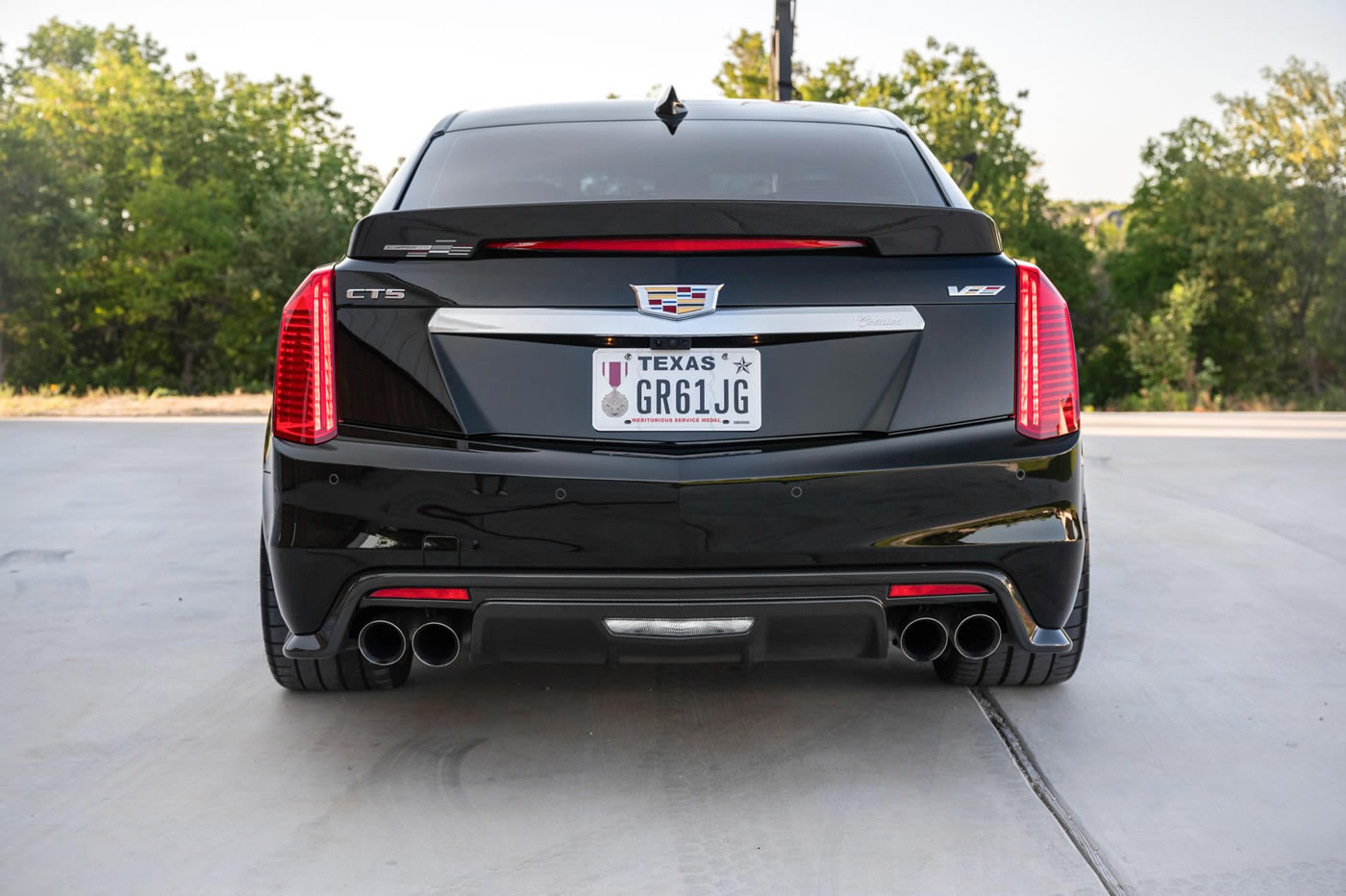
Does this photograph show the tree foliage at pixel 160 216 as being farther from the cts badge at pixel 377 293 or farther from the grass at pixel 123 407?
the cts badge at pixel 377 293

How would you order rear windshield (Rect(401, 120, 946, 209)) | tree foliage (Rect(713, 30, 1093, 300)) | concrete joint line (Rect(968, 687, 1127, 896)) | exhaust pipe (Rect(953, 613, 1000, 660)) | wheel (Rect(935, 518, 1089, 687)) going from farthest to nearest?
tree foliage (Rect(713, 30, 1093, 300)) → wheel (Rect(935, 518, 1089, 687)) → rear windshield (Rect(401, 120, 946, 209)) → exhaust pipe (Rect(953, 613, 1000, 660)) → concrete joint line (Rect(968, 687, 1127, 896))

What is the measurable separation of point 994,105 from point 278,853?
5375cm

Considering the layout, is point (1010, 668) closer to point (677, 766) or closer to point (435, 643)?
point (677, 766)

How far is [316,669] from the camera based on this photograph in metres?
3.92

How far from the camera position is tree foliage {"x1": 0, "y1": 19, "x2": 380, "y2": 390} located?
48.8m

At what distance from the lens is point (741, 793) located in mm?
3186

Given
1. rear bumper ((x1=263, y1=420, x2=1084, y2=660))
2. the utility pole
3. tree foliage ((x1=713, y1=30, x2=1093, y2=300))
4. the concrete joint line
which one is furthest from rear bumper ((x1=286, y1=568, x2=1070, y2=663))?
tree foliage ((x1=713, y1=30, x2=1093, y2=300))

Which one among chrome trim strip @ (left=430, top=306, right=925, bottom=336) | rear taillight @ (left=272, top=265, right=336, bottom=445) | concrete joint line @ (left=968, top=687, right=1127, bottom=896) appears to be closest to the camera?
concrete joint line @ (left=968, top=687, right=1127, bottom=896)

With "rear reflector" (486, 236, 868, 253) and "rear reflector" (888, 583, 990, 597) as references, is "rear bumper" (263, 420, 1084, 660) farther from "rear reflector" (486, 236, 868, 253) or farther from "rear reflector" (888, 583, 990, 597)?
"rear reflector" (486, 236, 868, 253)

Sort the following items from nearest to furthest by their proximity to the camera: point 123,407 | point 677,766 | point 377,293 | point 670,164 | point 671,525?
1. point 671,525
2. point 377,293
3. point 677,766
4. point 670,164
5. point 123,407

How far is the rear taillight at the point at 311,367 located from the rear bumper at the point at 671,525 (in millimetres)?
65

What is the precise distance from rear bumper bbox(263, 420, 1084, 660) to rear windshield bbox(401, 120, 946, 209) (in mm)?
829

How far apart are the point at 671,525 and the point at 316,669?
1.48 metres

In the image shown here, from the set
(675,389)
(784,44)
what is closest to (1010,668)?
(675,389)
